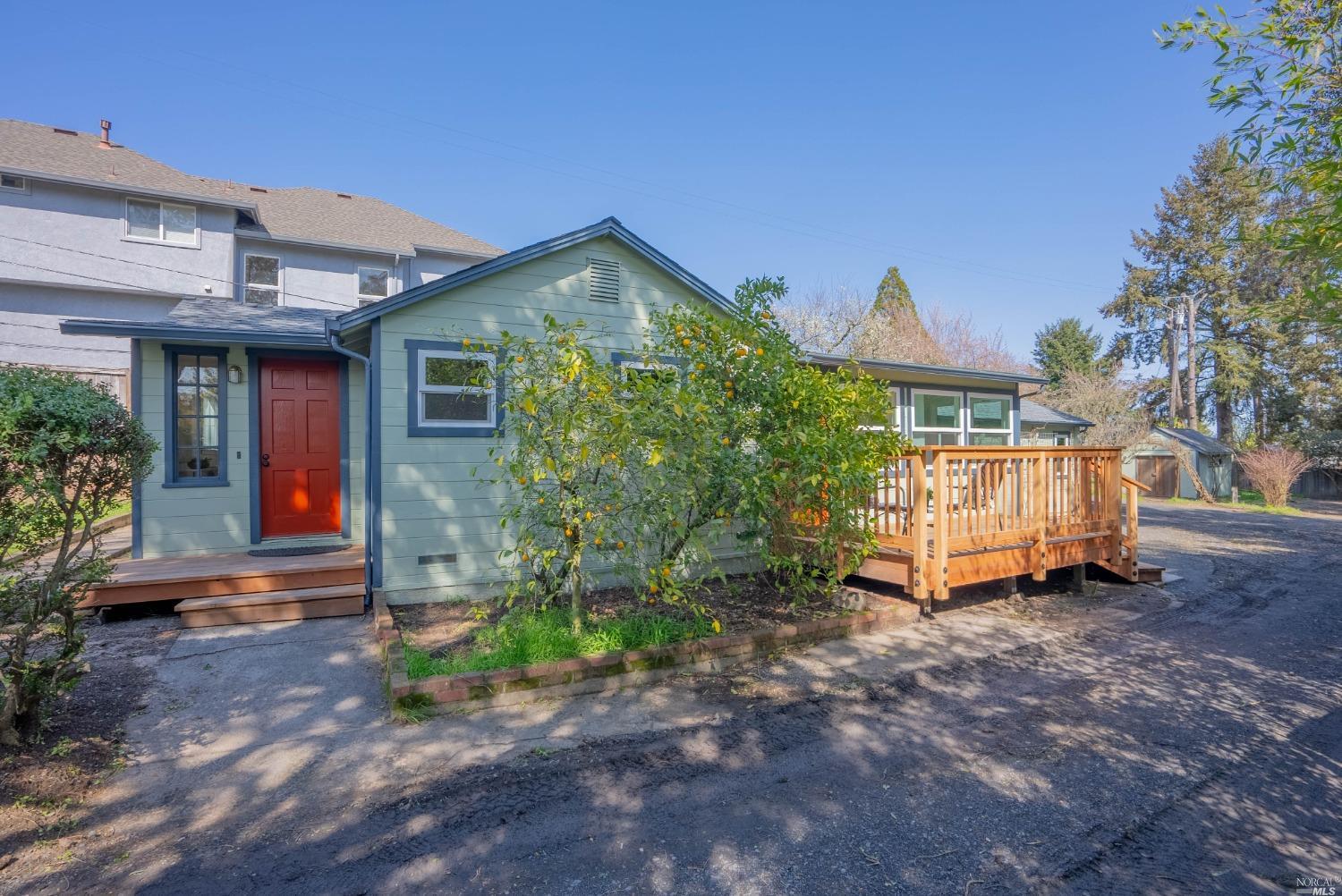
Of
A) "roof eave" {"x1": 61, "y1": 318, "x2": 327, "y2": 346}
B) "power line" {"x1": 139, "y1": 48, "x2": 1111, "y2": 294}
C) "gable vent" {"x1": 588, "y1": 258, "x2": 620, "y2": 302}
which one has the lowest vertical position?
"roof eave" {"x1": 61, "y1": 318, "x2": 327, "y2": 346}

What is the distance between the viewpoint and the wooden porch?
610cm

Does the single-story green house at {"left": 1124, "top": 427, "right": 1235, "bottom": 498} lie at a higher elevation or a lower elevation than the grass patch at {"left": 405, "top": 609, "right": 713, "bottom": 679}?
higher

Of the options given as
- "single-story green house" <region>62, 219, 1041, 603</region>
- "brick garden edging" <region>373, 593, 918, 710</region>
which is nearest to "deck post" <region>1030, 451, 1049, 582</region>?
"brick garden edging" <region>373, 593, 918, 710</region>

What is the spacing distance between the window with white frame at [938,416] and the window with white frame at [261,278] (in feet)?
48.8

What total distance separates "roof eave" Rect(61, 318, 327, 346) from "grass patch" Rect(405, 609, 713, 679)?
3.82 metres

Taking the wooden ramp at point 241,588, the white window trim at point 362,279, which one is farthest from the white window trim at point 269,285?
the wooden ramp at point 241,588

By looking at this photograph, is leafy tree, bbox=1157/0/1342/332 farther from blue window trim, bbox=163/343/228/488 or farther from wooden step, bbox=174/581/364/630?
blue window trim, bbox=163/343/228/488

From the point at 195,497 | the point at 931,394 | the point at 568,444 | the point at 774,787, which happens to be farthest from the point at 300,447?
the point at 931,394

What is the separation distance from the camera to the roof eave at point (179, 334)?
6.26 m

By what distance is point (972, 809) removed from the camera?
2.94 metres

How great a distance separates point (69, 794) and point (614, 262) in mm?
6016

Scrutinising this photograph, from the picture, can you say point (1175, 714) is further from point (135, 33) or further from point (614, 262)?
point (135, 33)

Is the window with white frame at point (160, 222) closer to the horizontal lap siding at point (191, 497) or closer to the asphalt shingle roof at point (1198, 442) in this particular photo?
the horizontal lap siding at point (191, 497)

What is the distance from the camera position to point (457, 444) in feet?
21.8
